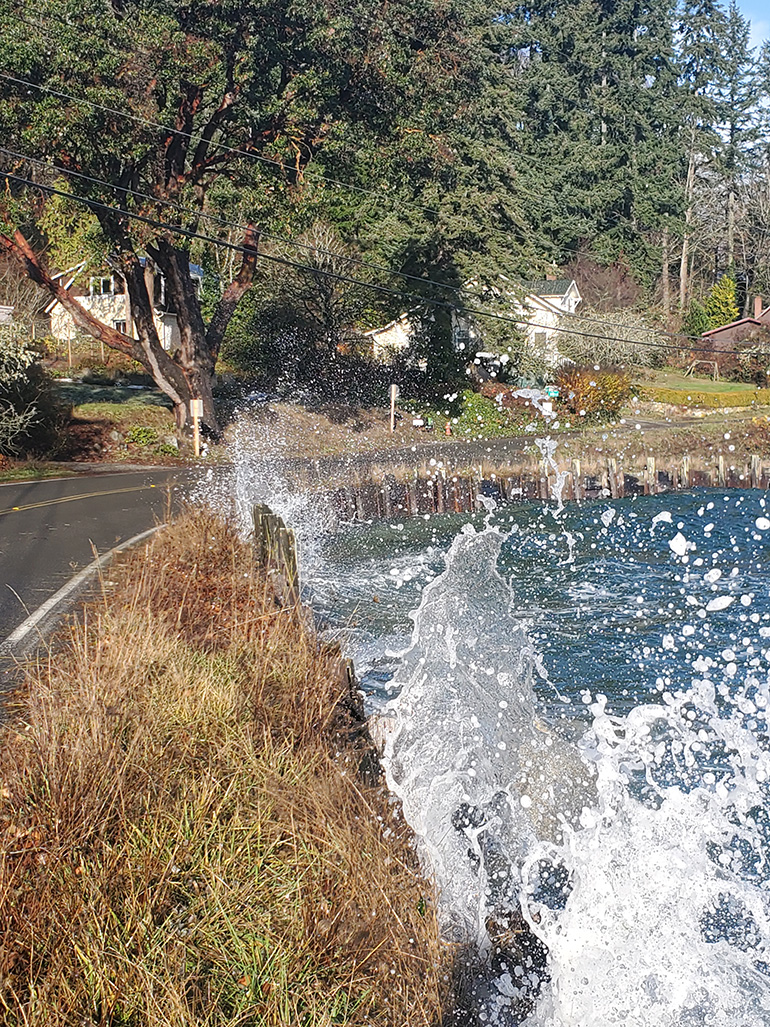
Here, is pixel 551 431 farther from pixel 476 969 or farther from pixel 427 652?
pixel 476 969

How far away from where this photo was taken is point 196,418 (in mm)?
29906

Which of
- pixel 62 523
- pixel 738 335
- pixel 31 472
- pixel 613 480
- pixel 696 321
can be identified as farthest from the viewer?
pixel 696 321

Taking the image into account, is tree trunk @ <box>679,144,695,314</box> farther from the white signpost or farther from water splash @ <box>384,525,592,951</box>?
water splash @ <box>384,525,592,951</box>

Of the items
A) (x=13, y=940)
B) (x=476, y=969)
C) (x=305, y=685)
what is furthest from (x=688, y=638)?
(x=13, y=940)

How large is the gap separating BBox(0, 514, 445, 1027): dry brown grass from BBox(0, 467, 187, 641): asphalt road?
125 inches

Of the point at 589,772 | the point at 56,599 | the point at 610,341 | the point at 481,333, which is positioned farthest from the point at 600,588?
the point at 610,341

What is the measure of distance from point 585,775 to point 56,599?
5.94 m

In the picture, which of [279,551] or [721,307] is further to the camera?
[721,307]

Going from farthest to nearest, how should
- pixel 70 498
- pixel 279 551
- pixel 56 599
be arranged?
pixel 70 498 < pixel 56 599 < pixel 279 551

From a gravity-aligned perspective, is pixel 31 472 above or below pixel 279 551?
below

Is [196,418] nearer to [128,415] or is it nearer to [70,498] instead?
[128,415]

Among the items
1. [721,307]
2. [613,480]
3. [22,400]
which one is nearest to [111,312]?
[22,400]

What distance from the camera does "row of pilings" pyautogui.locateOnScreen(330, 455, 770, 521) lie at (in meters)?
23.5

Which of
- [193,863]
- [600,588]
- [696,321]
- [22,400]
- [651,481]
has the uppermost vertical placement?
[696,321]
